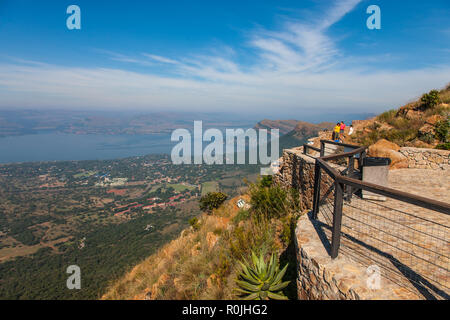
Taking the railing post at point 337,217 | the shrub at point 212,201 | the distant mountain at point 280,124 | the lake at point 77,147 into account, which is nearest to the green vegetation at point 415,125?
the shrub at point 212,201

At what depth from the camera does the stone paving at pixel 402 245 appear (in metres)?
2.33

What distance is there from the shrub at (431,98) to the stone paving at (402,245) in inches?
429

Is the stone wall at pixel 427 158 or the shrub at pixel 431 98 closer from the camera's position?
the stone wall at pixel 427 158

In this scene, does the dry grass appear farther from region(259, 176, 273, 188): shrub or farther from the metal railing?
region(259, 176, 273, 188): shrub

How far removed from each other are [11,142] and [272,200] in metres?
244

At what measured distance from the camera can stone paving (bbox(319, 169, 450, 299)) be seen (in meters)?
2.33

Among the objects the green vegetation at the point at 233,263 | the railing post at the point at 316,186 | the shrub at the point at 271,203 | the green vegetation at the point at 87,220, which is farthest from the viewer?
the green vegetation at the point at 87,220

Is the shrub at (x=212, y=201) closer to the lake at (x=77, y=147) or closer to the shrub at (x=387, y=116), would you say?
the shrub at (x=387, y=116)

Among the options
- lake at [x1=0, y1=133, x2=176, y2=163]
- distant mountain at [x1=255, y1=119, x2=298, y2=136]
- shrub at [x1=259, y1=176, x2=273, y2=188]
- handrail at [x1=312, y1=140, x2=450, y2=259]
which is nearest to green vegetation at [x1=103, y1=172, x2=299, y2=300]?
handrail at [x1=312, y1=140, x2=450, y2=259]

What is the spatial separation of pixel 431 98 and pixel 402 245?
47.1 feet

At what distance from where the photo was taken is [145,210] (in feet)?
165

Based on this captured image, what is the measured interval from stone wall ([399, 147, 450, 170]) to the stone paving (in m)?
3.38
